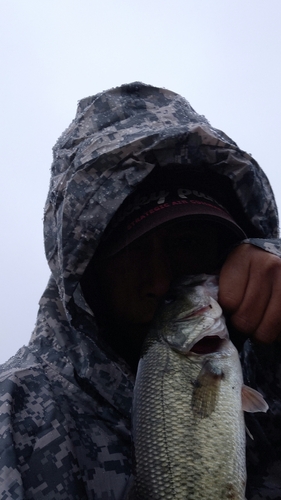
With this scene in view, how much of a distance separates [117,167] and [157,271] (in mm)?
572

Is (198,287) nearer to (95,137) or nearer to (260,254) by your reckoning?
(260,254)

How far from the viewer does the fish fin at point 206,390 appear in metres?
1.91

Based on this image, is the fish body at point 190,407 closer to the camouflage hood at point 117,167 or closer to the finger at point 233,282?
the finger at point 233,282

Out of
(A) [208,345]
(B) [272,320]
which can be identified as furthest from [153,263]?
(B) [272,320]

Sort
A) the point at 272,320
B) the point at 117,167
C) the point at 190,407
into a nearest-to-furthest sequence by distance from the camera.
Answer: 1. the point at 190,407
2. the point at 272,320
3. the point at 117,167

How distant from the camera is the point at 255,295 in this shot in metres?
2.10

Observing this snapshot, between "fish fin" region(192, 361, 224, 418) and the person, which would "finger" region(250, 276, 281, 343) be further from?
"fish fin" region(192, 361, 224, 418)

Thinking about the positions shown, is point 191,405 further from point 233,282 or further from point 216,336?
point 233,282

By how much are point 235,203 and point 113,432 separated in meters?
1.35

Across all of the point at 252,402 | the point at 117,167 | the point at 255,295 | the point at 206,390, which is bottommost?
the point at 252,402

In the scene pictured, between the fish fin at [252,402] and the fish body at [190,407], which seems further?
the fish fin at [252,402]

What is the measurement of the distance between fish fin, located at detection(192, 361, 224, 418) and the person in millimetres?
229

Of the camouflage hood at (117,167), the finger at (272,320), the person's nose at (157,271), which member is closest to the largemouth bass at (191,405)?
the finger at (272,320)

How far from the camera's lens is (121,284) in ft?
9.29
